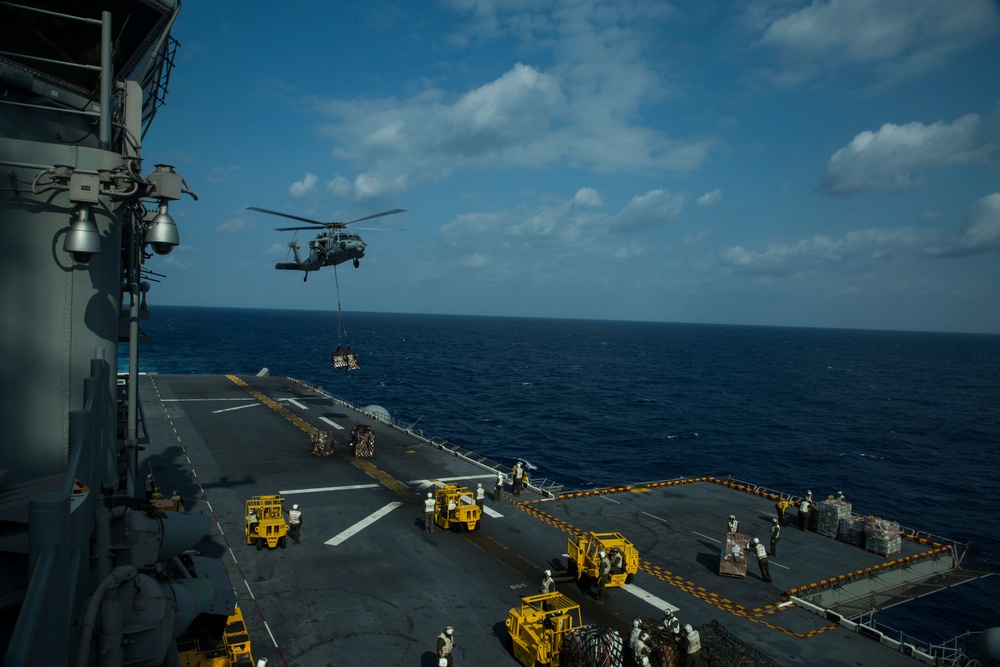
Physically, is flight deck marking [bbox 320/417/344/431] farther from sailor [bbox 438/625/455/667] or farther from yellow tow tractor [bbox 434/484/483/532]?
sailor [bbox 438/625/455/667]

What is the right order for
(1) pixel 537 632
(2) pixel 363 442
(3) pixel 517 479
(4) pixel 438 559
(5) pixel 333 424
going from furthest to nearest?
1. (5) pixel 333 424
2. (2) pixel 363 442
3. (3) pixel 517 479
4. (4) pixel 438 559
5. (1) pixel 537 632

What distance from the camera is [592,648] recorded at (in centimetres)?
1391

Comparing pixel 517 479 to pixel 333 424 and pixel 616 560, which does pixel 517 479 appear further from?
pixel 333 424

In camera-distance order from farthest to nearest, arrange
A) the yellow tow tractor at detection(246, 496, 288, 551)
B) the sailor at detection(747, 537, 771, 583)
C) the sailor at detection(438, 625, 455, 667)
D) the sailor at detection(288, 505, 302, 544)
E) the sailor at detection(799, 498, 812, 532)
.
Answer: the sailor at detection(799, 498, 812, 532) → the sailor at detection(288, 505, 302, 544) → the yellow tow tractor at detection(246, 496, 288, 551) → the sailor at detection(747, 537, 771, 583) → the sailor at detection(438, 625, 455, 667)

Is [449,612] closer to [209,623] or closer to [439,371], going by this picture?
[209,623]

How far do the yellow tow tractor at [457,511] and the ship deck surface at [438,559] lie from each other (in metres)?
0.45

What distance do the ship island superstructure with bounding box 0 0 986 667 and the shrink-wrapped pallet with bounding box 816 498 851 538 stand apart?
1.96 feet

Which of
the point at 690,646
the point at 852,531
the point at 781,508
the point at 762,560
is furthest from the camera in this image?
the point at 781,508

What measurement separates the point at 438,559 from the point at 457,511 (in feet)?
8.77

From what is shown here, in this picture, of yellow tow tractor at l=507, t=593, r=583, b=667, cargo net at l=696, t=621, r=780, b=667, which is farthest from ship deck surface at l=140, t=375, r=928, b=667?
cargo net at l=696, t=621, r=780, b=667

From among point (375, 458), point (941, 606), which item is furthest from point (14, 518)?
point (941, 606)

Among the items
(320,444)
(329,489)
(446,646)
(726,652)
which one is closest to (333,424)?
(320,444)

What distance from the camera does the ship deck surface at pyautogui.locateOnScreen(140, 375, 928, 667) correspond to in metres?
16.3

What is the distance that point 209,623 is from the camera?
11000 mm
